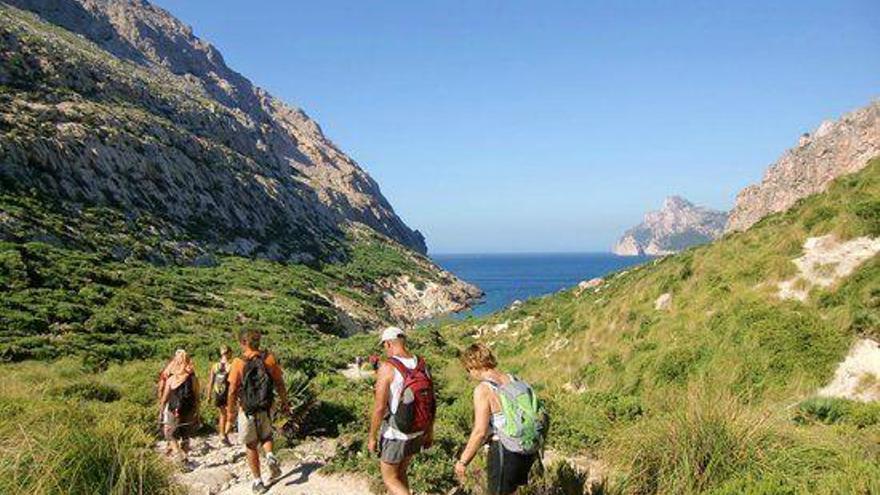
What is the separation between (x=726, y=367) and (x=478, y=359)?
33.6 feet

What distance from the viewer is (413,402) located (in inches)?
239

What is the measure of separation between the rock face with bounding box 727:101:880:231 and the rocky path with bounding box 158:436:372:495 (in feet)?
149

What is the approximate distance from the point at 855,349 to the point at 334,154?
192643 millimetres

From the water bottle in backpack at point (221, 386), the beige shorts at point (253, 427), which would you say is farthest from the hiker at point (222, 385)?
the beige shorts at point (253, 427)

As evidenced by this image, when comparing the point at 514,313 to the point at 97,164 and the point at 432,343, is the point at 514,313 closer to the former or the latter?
the point at 432,343

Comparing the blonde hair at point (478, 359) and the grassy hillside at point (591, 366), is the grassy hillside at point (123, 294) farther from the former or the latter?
the blonde hair at point (478, 359)

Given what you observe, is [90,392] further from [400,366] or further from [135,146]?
[135,146]

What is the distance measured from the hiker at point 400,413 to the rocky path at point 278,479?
216 centimetres

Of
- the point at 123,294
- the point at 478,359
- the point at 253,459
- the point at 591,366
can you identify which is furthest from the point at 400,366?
the point at 123,294

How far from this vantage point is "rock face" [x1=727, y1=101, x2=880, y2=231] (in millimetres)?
51000

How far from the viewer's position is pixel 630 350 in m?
17.5

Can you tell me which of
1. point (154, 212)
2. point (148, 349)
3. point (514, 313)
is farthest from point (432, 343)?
point (154, 212)

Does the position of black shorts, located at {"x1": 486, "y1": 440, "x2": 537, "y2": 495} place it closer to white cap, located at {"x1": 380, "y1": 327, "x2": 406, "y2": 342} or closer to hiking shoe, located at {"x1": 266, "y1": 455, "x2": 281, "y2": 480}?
white cap, located at {"x1": 380, "y1": 327, "x2": 406, "y2": 342}

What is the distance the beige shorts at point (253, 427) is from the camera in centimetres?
800
